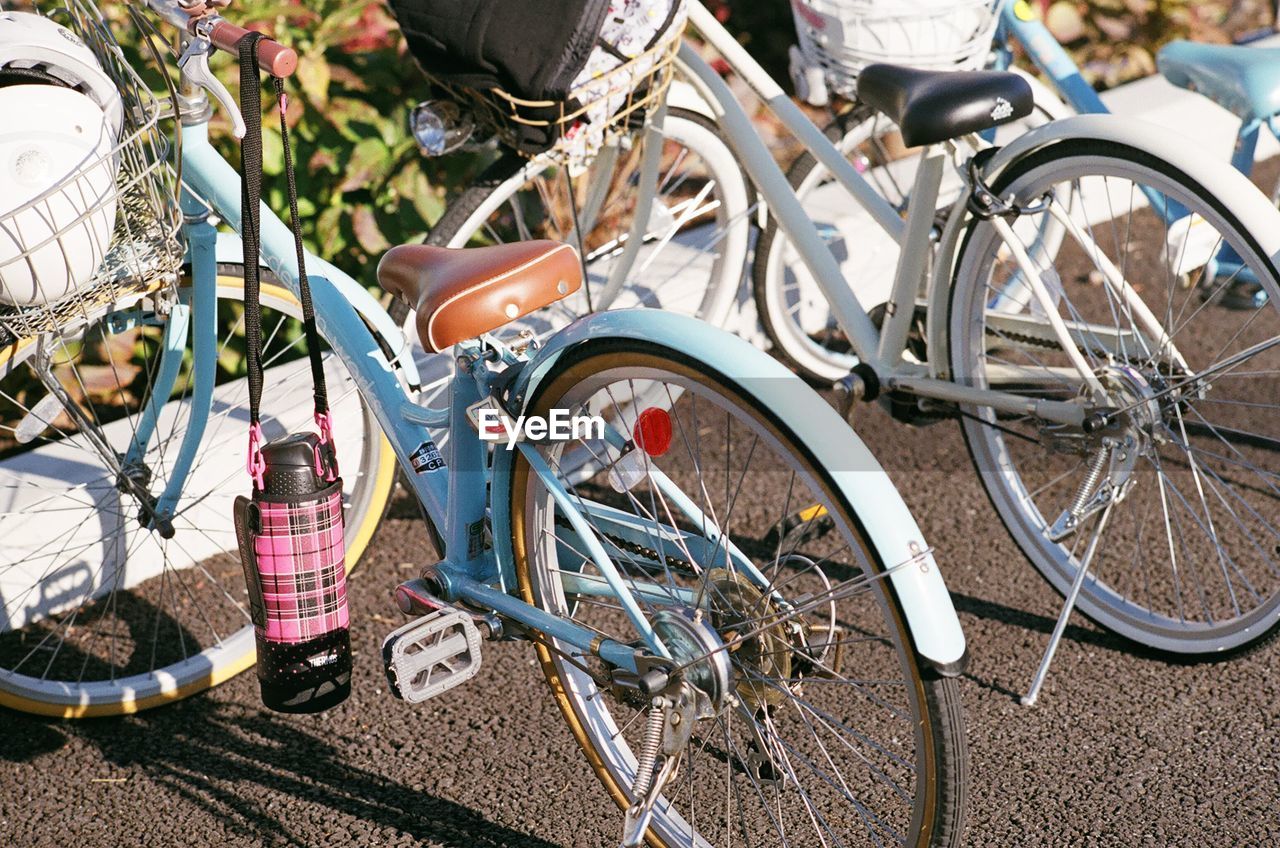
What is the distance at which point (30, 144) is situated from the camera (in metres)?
1.96

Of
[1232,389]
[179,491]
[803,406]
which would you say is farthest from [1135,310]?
[179,491]

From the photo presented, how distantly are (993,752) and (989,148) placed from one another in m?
1.18

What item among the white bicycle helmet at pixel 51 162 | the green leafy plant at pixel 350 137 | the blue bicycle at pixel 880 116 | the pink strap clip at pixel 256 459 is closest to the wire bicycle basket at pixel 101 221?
the white bicycle helmet at pixel 51 162

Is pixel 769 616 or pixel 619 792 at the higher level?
pixel 769 616

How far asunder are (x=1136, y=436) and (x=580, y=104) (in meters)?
1.28

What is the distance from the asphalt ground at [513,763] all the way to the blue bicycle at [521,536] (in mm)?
139

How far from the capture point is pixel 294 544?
2.14 metres

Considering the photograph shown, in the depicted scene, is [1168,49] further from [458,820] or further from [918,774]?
[458,820]

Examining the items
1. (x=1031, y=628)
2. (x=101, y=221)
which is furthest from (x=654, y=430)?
(x=1031, y=628)

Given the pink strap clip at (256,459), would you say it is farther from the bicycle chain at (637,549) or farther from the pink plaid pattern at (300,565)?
the bicycle chain at (637,549)

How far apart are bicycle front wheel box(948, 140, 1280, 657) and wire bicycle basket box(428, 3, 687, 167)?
0.75 meters

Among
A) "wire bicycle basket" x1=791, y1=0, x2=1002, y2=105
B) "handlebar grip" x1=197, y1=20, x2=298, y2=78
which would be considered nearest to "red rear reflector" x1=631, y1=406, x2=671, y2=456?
"handlebar grip" x1=197, y1=20, x2=298, y2=78

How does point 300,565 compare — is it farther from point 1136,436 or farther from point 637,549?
point 1136,436

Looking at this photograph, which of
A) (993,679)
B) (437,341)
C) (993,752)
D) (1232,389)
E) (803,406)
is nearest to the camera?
(803,406)
